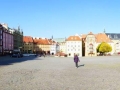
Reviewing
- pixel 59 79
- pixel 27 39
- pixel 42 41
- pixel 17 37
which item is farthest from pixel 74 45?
pixel 59 79

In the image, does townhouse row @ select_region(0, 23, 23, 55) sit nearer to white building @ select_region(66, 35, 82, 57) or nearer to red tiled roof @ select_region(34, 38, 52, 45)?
white building @ select_region(66, 35, 82, 57)

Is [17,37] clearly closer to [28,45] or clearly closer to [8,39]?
[8,39]

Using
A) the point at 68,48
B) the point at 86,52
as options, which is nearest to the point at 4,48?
the point at 68,48

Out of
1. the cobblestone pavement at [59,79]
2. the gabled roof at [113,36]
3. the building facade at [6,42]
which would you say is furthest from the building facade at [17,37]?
the cobblestone pavement at [59,79]

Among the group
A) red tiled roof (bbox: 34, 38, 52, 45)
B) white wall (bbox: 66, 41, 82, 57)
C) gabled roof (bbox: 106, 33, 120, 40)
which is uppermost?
gabled roof (bbox: 106, 33, 120, 40)

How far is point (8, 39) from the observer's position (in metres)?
124

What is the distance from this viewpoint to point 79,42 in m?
140

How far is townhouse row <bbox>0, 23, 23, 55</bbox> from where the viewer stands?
110375 millimetres

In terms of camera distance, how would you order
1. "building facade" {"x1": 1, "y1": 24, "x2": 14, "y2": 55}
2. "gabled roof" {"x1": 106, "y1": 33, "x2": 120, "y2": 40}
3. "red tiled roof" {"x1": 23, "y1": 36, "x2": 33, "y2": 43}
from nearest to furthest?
"building facade" {"x1": 1, "y1": 24, "x2": 14, "y2": 55}, "gabled roof" {"x1": 106, "y1": 33, "x2": 120, "y2": 40}, "red tiled roof" {"x1": 23, "y1": 36, "x2": 33, "y2": 43}

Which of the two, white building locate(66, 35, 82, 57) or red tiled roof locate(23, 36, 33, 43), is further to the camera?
red tiled roof locate(23, 36, 33, 43)

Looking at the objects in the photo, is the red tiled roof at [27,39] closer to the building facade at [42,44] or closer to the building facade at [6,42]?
the building facade at [42,44]

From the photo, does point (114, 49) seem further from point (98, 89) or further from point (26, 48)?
point (98, 89)

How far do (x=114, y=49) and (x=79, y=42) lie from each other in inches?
1155

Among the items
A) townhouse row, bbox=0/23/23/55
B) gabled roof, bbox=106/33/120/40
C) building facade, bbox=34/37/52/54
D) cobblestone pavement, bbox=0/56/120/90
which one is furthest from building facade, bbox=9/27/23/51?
cobblestone pavement, bbox=0/56/120/90
